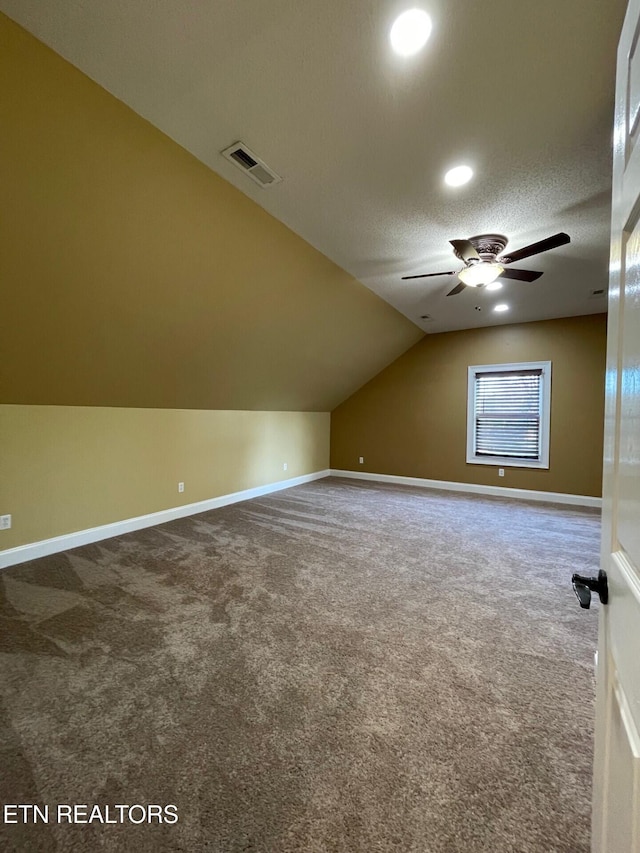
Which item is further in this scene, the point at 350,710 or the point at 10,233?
A: the point at 10,233

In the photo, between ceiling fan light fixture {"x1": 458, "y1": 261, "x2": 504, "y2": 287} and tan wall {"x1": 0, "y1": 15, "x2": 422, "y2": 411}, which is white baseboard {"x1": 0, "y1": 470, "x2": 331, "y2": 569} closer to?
tan wall {"x1": 0, "y1": 15, "x2": 422, "y2": 411}

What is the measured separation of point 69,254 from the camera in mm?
2131

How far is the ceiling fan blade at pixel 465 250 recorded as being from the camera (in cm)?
246

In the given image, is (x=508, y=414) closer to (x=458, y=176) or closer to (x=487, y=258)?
(x=487, y=258)

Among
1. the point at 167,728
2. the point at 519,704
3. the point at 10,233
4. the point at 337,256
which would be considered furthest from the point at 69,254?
the point at 519,704

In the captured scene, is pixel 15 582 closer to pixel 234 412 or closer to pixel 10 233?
pixel 10 233

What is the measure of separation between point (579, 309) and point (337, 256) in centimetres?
357

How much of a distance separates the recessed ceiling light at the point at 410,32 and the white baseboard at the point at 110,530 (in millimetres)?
4109

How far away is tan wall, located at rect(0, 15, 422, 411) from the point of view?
1652 millimetres

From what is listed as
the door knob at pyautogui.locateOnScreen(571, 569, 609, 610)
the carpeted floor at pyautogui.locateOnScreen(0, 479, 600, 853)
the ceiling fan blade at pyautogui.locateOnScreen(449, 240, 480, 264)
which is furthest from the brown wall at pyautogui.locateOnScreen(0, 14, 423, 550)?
the door knob at pyautogui.locateOnScreen(571, 569, 609, 610)

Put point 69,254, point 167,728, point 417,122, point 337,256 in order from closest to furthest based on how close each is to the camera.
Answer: point 167,728 < point 417,122 < point 69,254 < point 337,256

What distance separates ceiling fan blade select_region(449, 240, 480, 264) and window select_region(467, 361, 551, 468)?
3.24m

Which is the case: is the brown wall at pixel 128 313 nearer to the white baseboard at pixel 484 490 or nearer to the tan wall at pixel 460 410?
the tan wall at pixel 460 410

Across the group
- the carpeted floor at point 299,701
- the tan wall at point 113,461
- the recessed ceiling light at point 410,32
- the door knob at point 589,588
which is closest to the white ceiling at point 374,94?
the recessed ceiling light at point 410,32
